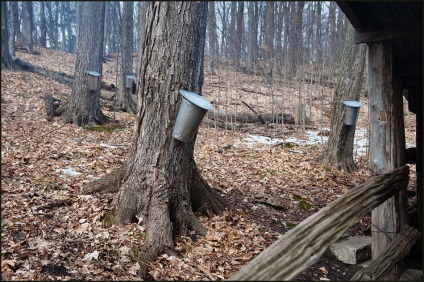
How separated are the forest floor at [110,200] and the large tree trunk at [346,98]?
1.24 ft

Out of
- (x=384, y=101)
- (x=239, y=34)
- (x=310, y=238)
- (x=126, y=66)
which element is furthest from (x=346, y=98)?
(x=239, y=34)

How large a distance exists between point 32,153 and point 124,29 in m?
9.24

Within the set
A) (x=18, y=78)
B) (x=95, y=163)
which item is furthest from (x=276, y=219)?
(x=18, y=78)

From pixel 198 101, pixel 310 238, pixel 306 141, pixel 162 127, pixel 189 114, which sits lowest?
pixel 306 141

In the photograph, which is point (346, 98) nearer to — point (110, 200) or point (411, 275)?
point (411, 275)

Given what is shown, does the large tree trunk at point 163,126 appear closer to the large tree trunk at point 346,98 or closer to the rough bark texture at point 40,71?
the large tree trunk at point 346,98

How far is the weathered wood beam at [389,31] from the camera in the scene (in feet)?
12.4

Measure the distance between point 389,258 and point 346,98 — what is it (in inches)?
227

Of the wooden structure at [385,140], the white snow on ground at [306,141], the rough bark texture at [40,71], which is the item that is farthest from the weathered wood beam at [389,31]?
the rough bark texture at [40,71]

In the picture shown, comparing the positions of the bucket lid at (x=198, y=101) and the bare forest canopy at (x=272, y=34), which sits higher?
the bare forest canopy at (x=272, y=34)

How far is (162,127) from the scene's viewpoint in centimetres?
435

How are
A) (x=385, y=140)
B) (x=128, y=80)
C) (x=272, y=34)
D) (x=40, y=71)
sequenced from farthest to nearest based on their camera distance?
(x=272, y=34) → (x=40, y=71) → (x=128, y=80) → (x=385, y=140)

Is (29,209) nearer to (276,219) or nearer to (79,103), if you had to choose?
(276,219)

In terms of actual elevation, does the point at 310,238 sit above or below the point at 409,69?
below
